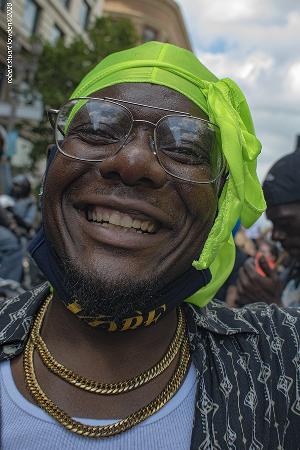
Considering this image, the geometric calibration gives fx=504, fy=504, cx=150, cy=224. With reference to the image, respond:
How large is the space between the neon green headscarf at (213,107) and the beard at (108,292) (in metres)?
0.23

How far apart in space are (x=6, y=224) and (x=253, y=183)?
9.08 feet

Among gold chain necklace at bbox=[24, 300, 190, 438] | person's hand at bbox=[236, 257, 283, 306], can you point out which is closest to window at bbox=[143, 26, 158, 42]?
person's hand at bbox=[236, 257, 283, 306]

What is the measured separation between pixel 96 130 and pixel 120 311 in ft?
1.77

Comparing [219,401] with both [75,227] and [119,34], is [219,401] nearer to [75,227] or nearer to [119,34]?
[75,227]

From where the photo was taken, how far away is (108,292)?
1377mm

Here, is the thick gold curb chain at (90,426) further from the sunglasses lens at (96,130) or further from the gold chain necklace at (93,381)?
the sunglasses lens at (96,130)

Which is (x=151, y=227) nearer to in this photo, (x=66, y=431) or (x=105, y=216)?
(x=105, y=216)

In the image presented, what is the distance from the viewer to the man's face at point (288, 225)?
296 centimetres

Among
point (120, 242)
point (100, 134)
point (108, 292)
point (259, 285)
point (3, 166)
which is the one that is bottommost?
point (3, 166)

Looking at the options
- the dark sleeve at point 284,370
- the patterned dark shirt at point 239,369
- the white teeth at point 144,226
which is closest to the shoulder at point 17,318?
the patterned dark shirt at point 239,369

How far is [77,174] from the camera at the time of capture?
1.48 meters

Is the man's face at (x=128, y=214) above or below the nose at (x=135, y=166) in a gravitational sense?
below

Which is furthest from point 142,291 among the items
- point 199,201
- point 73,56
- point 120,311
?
point 73,56

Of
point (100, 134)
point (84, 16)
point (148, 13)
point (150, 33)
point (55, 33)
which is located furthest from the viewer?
point (150, 33)
